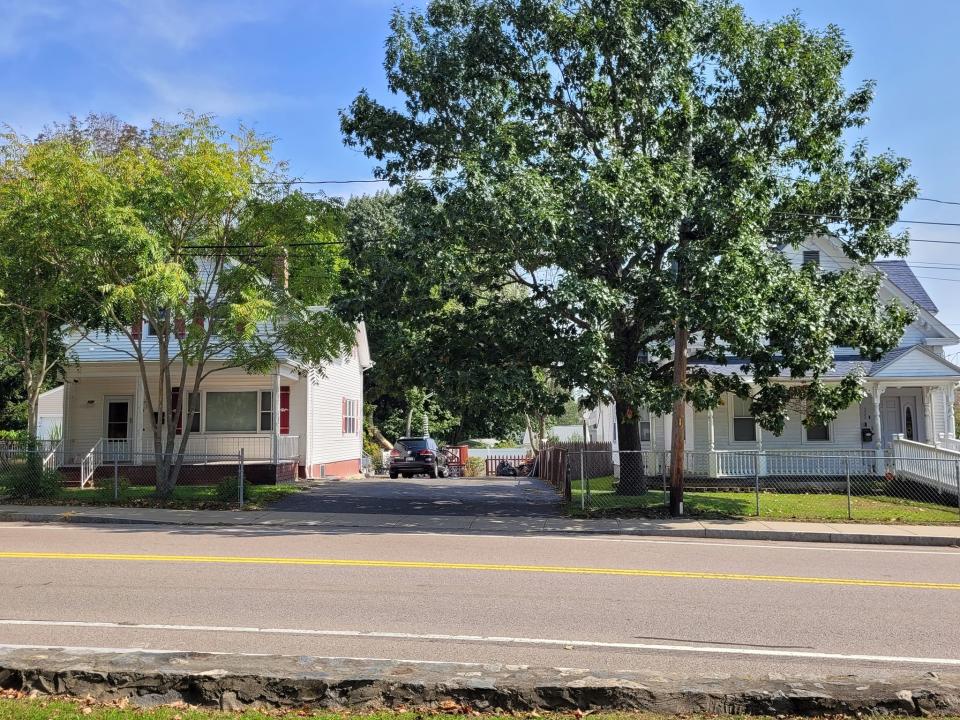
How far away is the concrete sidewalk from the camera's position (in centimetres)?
1593

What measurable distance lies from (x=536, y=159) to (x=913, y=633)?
1347 cm

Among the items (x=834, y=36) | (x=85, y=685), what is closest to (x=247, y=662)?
→ (x=85, y=685)

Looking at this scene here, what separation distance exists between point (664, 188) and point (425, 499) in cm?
1018

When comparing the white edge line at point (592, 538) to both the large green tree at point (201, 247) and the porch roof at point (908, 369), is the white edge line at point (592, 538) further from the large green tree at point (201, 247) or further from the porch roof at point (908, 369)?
the porch roof at point (908, 369)

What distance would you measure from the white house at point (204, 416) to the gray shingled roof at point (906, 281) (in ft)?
63.5

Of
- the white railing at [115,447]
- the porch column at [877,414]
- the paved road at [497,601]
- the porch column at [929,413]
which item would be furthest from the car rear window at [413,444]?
the paved road at [497,601]

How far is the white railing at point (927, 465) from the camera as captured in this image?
2108 centimetres

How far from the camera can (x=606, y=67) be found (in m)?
18.1

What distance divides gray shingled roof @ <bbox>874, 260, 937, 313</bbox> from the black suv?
18.6m

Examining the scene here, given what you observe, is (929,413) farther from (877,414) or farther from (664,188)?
(664,188)

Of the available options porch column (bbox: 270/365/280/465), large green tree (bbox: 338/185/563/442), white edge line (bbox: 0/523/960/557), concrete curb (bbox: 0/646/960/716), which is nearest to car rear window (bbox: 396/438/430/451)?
porch column (bbox: 270/365/280/465)

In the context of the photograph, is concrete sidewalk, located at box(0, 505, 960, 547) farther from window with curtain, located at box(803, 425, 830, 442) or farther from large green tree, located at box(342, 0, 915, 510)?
window with curtain, located at box(803, 425, 830, 442)

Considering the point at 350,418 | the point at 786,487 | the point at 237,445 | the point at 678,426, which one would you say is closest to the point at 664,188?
the point at 678,426

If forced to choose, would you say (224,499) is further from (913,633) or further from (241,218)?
(913,633)
